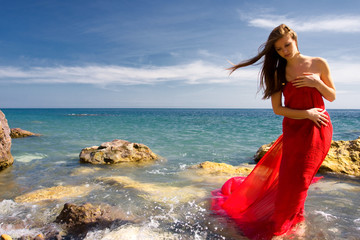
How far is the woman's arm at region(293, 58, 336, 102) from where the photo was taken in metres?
2.96

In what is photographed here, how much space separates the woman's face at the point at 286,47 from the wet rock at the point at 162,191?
3.19m

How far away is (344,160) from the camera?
6.91 metres

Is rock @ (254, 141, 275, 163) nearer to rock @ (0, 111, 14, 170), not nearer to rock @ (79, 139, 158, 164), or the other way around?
rock @ (79, 139, 158, 164)

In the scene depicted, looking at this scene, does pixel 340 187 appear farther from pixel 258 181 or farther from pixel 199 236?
pixel 199 236

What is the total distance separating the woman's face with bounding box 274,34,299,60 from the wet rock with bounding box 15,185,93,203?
4644 millimetres

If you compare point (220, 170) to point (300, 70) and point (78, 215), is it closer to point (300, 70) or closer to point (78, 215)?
point (78, 215)

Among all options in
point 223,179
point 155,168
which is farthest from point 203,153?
point 223,179

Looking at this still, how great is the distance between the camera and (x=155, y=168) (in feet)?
26.8

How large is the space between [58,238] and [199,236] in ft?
6.27

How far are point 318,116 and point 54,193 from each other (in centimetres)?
519

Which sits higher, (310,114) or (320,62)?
(320,62)

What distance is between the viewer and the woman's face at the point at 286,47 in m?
3.07

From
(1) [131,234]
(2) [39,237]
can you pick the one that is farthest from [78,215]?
(1) [131,234]

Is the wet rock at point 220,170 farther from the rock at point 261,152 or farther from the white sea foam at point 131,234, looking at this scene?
the white sea foam at point 131,234
